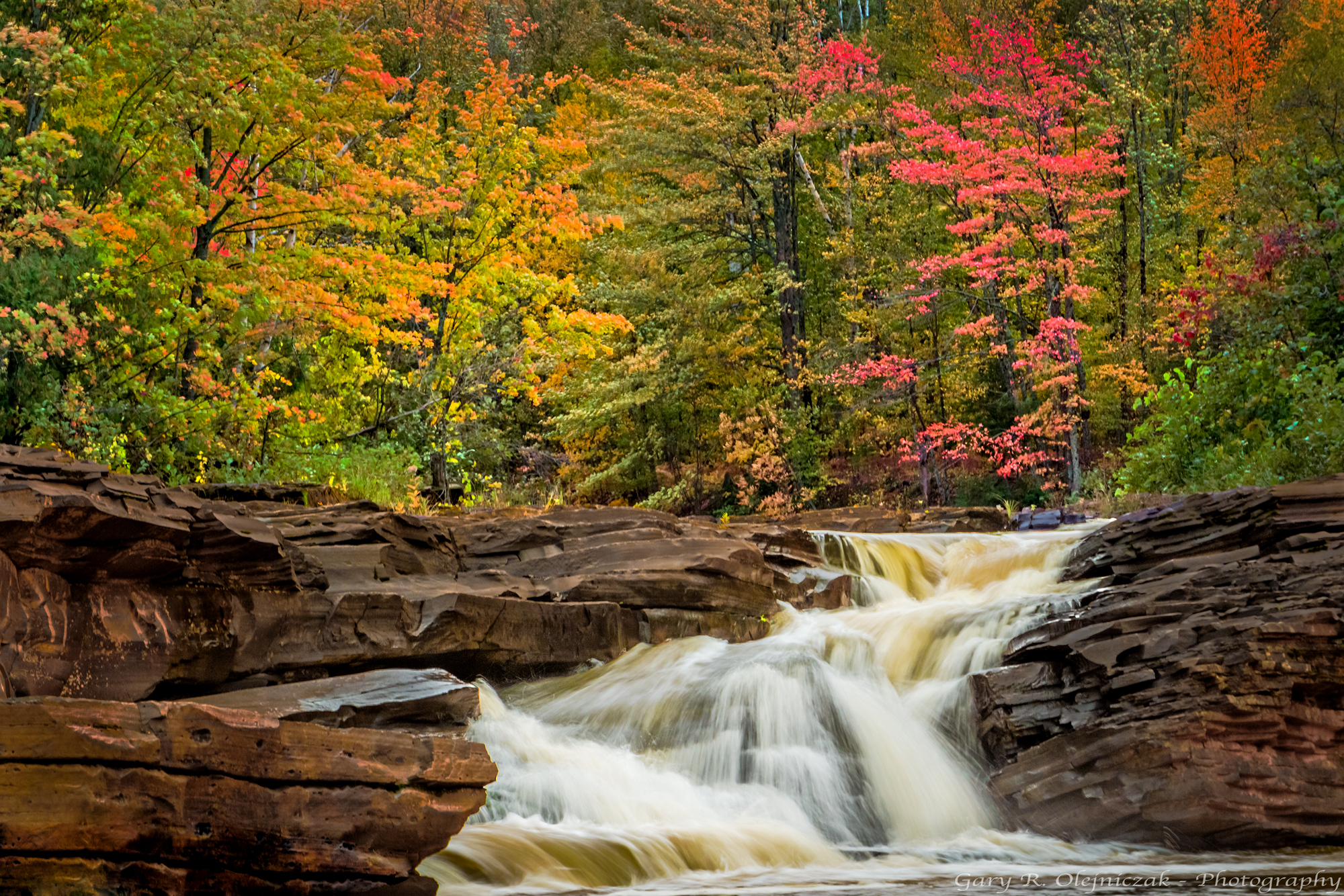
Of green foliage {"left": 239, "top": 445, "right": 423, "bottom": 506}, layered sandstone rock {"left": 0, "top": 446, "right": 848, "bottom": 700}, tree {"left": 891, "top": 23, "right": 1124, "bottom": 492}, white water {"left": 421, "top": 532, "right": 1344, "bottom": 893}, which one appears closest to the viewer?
white water {"left": 421, "top": 532, "right": 1344, "bottom": 893}

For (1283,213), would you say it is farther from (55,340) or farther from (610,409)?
(55,340)

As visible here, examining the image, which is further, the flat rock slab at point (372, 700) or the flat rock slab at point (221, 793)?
the flat rock slab at point (372, 700)

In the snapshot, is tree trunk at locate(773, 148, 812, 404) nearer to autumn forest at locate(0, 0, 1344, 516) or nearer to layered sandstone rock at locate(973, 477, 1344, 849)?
autumn forest at locate(0, 0, 1344, 516)

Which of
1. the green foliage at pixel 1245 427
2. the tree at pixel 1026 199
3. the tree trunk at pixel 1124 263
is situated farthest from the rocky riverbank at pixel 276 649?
the tree trunk at pixel 1124 263

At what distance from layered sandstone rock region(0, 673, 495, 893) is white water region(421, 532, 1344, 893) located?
80cm

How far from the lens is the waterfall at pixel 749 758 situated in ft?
21.8

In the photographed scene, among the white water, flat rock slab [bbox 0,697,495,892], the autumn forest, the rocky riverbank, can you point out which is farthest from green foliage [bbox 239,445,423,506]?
flat rock slab [bbox 0,697,495,892]

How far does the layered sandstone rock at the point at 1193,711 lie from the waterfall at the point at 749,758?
1.58 feet

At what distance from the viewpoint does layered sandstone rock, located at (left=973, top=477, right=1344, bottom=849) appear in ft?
22.4

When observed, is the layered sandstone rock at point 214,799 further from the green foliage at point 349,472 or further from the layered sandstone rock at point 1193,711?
the green foliage at point 349,472

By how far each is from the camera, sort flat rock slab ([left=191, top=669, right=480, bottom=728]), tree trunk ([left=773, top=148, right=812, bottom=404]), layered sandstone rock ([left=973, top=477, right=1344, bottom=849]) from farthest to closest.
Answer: tree trunk ([left=773, top=148, right=812, bottom=404]) → layered sandstone rock ([left=973, top=477, right=1344, bottom=849]) → flat rock slab ([left=191, top=669, right=480, bottom=728])

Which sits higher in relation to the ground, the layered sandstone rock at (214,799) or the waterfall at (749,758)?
the layered sandstone rock at (214,799)

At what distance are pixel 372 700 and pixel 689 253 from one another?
20.6m

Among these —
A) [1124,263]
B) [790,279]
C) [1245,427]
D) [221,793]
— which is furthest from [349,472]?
[1124,263]
